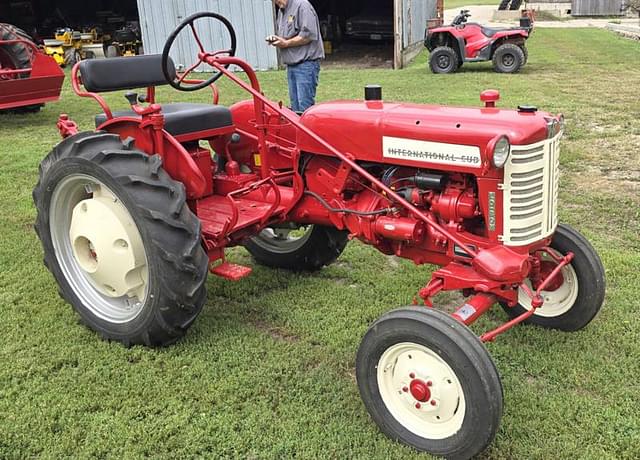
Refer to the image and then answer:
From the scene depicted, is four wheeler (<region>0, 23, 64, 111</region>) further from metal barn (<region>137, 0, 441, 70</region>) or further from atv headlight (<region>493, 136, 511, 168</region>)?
atv headlight (<region>493, 136, 511, 168</region>)

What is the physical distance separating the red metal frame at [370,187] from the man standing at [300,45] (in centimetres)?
261

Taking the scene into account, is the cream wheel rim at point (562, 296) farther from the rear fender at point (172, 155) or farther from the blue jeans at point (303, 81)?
the blue jeans at point (303, 81)

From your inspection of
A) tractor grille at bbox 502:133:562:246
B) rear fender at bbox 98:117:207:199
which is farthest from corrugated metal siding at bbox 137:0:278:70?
tractor grille at bbox 502:133:562:246

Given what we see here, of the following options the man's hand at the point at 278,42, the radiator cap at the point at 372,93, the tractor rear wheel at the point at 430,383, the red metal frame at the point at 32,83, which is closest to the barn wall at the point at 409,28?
the red metal frame at the point at 32,83

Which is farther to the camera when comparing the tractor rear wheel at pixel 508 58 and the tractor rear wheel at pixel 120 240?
the tractor rear wheel at pixel 508 58

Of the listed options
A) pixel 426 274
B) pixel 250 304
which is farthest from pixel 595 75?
pixel 250 304

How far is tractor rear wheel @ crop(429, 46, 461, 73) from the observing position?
1262 centimetres

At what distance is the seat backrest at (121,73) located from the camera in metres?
3.56

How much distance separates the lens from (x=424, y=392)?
250 centimetres

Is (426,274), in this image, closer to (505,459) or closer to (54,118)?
(505,459)

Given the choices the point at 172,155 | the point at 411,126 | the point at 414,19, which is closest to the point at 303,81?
the point at 172,155

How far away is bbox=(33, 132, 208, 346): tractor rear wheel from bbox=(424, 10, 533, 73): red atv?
411 inches

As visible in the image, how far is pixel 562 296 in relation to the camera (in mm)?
3287

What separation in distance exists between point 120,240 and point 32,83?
264 inches
